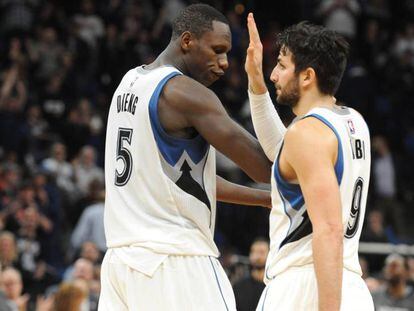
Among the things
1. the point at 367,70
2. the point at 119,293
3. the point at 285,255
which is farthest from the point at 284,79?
the point at 367,70

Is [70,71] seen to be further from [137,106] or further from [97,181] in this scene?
[137,106]

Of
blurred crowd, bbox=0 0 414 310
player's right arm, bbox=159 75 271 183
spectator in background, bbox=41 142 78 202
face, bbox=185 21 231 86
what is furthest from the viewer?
spectator in background, bbox=41 142 78 202

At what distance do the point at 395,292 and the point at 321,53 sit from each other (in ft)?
22.0

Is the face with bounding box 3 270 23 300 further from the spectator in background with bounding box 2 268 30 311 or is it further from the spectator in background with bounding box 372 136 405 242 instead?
the spectator in background with bounding box 372 136 405 242

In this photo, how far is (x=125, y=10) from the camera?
753 inches

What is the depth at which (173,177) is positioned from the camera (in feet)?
16.8

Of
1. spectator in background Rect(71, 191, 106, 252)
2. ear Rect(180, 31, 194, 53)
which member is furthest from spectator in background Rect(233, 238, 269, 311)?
ear Rect(180, 31, 194, 53)

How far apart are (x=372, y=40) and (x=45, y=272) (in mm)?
9770

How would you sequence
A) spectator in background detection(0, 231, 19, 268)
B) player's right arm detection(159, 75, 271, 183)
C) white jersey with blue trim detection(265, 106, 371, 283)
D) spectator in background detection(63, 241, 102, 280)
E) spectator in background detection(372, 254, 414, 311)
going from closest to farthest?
white jersey with blue trim detection(265, 106, 371, 283), player's right arm detection(159, 75, 271, 183), spectator in background detection(372, 254, 414, 311), spectator in background detection(0, 231, 19, 268), spectator in background detection(63, 241, 102, 280)

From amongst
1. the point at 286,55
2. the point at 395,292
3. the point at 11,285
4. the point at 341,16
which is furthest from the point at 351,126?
the point at 341,16

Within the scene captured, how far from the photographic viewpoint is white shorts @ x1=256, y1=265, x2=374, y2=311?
4461 millimetres

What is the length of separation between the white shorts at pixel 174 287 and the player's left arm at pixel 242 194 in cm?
56

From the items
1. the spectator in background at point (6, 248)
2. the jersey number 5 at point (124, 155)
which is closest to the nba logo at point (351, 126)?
the jersey number 5 at point (124, 155)

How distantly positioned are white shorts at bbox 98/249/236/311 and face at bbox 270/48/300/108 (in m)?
0.96
